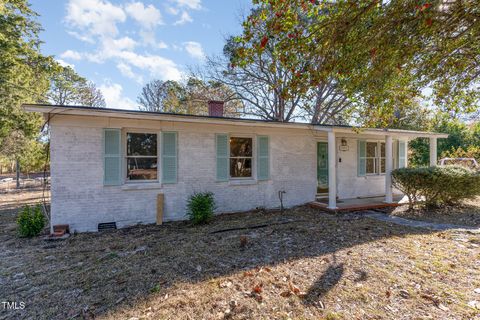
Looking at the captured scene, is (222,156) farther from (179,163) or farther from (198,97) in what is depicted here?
(198,97)

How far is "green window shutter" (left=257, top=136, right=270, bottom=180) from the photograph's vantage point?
25.8ft

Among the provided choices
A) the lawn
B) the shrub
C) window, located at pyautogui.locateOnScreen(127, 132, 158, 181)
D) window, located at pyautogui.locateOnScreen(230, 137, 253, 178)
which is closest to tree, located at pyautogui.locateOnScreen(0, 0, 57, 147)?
the lawn

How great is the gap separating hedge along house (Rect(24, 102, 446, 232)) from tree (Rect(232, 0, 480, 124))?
308cm

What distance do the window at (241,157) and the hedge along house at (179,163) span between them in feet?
0.10

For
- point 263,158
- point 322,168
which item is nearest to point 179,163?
point 263,158

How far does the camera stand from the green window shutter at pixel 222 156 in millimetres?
7305

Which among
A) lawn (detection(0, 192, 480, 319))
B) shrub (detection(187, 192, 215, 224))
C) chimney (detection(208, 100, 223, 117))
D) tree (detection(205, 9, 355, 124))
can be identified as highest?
tree (detection(205, 9, 355, 124))

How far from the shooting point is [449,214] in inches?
290

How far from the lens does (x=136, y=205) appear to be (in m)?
6.36

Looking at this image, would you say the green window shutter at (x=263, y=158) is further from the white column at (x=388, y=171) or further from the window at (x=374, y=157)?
the window at (x=374, y=157)

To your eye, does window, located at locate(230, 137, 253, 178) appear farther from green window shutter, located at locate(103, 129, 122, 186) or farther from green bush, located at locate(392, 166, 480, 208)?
green bush, located at locate(392, 166, 480, 208)

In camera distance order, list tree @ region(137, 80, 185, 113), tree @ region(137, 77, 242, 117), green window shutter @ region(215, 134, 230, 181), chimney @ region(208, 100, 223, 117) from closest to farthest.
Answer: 1. green window shutter @ region(215, 134, 230, 181)
2. chimney @ region(208, 100, 223, 117)
3. tree @ region(137, 77, 242, 117)
4. tree @ region(137, 80, 185, 113)

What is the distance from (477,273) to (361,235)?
6.28 feet

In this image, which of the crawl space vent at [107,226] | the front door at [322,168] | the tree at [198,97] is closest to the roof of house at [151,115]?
the front door at [322,168]
